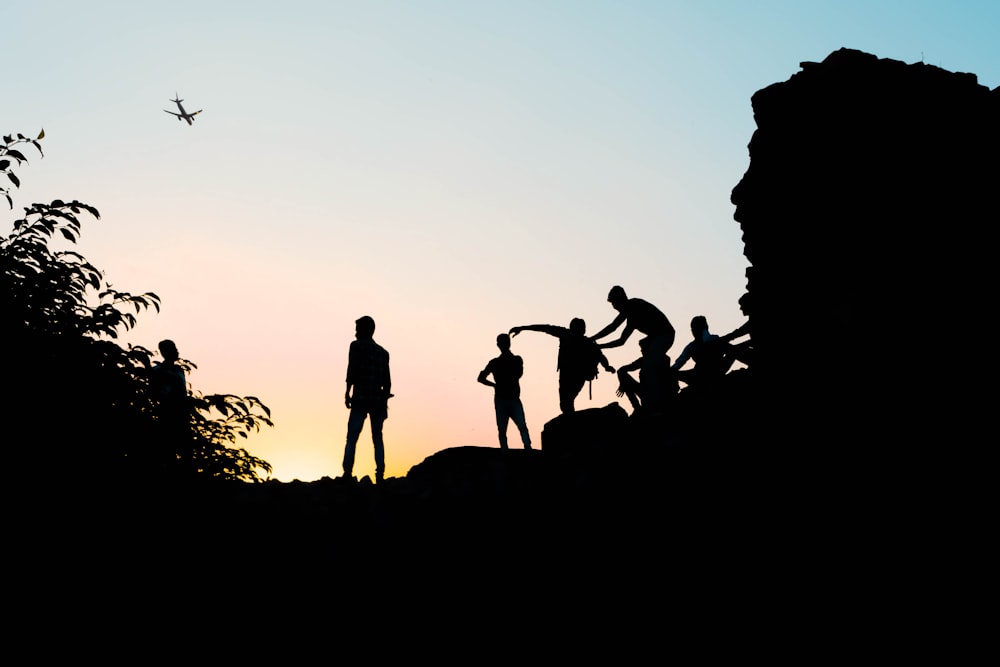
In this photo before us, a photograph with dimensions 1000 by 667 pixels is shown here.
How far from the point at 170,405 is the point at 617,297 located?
23.3 ft

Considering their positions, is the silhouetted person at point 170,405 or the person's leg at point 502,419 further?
the person's leg at point 502,419

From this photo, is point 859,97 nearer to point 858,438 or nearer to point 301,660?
point 858,438

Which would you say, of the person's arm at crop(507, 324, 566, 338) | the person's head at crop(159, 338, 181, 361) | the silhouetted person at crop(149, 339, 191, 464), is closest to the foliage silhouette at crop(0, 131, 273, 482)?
the silhouetted person at crop(149, 339, 191, 464)

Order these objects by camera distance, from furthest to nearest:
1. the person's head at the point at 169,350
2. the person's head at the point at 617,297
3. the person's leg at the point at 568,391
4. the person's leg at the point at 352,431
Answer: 1. the person's leg at the point at 568,391
2. the person's head at the point at 617,297
3. the person's leg at the point at 352,431
4. the person's head at the point at 169,350

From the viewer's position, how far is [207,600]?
28.6 feet

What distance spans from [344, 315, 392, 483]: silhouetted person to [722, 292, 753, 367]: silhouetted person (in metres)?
5.44

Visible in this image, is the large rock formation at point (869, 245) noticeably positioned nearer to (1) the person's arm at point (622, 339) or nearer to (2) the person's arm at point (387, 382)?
(1) the person's arm at point (622, 339)

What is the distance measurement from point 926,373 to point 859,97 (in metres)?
4.67

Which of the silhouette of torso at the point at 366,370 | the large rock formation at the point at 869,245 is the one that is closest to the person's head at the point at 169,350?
the silhouette of torso at the point at 366,370

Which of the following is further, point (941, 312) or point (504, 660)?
point (941, 312)

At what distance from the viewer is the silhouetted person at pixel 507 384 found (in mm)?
14820

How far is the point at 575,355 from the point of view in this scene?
1449 centimetres

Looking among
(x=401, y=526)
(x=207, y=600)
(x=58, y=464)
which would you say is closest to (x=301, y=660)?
(x=207, y=600)

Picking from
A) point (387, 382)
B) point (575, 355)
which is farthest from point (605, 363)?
point (387, 382)
